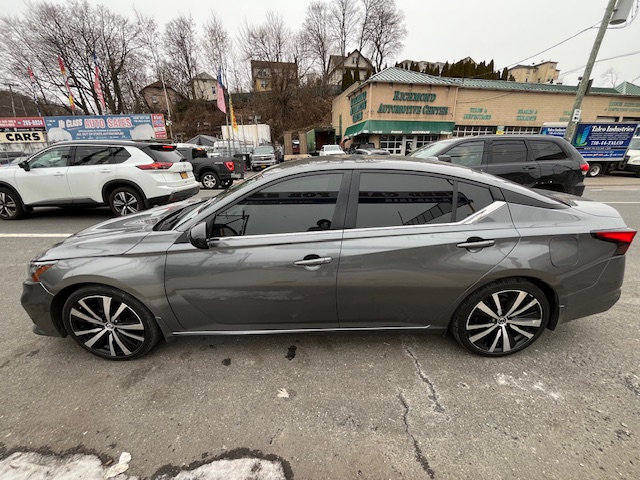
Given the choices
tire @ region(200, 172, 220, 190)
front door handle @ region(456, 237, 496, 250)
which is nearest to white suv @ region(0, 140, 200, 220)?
tire @ region(200, 172, 220, 190)

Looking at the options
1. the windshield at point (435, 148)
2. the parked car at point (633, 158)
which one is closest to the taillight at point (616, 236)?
the windshield at point (435, 148)

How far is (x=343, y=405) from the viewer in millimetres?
1915

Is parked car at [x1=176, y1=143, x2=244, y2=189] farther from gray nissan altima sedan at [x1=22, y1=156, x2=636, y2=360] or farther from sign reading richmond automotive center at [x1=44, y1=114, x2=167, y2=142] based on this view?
sign reading richmond automotive center at [x1=44, y1=114, x2=167, y2=142]

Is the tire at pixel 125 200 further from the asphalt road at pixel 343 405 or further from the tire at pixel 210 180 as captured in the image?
the tire at pixel 210 180

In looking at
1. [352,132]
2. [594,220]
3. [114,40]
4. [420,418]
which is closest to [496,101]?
[352,132]

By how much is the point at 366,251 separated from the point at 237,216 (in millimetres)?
981

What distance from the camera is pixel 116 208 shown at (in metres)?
6.16

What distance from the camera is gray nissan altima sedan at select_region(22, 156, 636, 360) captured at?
6.63 feet

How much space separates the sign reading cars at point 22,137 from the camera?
20.8m

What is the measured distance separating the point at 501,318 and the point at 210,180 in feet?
36.4

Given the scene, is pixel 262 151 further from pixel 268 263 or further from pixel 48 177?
pixel 268 263

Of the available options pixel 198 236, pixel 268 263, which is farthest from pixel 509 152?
pixel 198 236

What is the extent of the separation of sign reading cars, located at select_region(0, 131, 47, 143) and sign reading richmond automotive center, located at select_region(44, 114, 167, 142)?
297 cm

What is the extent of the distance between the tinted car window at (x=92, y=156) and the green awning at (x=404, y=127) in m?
18.2
